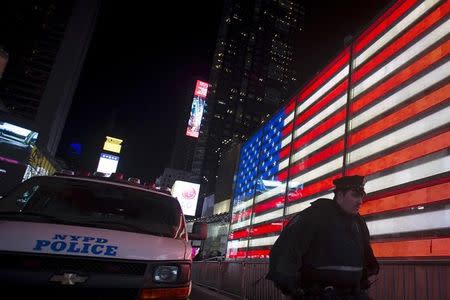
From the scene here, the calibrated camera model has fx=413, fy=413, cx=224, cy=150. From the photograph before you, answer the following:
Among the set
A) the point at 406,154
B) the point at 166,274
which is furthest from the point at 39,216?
the point at 406,154

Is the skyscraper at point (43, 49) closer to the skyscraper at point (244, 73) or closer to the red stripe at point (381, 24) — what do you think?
the skyscraper at point (244, 73)

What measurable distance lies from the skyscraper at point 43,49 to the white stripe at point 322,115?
395 feet

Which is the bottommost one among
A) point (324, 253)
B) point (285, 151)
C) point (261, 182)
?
point (324, 253)

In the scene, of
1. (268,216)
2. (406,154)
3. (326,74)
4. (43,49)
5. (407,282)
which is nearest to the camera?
(407,282)

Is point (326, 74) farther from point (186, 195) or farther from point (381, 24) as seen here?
point (186, 195)

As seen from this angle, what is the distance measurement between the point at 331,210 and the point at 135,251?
5.93 ft

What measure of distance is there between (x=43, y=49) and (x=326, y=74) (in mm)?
160856

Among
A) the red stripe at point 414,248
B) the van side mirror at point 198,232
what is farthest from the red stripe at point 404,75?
the van side mirror at point 198,232

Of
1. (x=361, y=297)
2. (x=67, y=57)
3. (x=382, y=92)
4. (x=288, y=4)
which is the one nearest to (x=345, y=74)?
(x=382, y=92)

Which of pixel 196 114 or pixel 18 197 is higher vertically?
pixel 196 114

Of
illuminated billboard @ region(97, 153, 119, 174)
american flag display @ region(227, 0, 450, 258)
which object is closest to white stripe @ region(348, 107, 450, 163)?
american flag display @ region(227, 0, 450, 258)

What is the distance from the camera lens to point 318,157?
17516mm

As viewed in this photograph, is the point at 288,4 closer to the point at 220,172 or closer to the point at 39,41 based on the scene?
the point at 39,41

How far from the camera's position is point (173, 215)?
5.21 m
